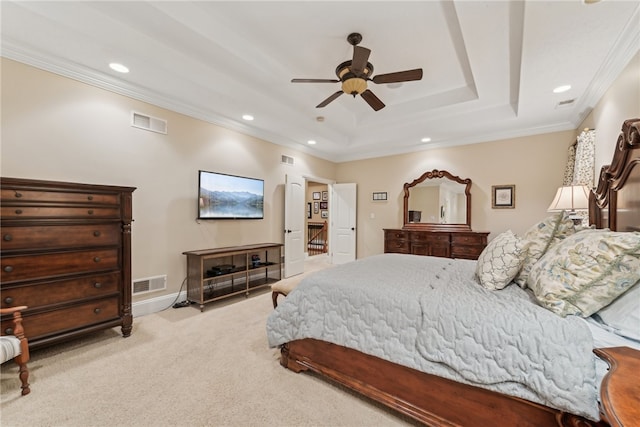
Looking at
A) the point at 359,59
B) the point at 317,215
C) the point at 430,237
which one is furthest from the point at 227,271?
the point at 317,215

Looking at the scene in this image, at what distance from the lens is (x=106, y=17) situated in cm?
206

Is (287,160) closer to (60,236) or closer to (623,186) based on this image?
(60,236)

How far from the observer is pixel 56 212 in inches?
84.0

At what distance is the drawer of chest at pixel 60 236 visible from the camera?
6.41ft

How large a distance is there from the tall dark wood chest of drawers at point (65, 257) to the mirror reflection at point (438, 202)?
15.4 feet

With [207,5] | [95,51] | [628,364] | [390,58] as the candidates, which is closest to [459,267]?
[628,364]

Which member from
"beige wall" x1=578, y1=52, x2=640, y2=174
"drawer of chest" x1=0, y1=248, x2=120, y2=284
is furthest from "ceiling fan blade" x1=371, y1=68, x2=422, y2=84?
"drawer of chest" x1=0, y1=248, x2=120, y2=284

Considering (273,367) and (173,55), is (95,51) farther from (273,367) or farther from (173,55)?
(273,367)

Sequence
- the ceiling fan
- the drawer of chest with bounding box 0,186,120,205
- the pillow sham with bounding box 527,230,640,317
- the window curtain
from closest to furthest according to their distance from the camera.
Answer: the pillow sham with bounding box 527,230,640,317, the drawer of chest with bounding box 0,186,120,205, the ceiling fan, the window curtain

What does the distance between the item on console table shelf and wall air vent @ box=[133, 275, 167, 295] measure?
318mm

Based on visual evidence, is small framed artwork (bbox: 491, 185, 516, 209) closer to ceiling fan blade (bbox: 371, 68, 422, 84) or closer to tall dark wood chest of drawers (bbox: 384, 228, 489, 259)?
tall dark wood chest of drawers (bbox: 384, 228, 489, 259)

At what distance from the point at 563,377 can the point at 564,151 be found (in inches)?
171

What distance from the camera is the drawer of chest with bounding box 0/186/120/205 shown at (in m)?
1.93

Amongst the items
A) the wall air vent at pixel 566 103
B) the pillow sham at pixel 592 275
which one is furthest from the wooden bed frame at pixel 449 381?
the wall air vent at pixel 566 103
